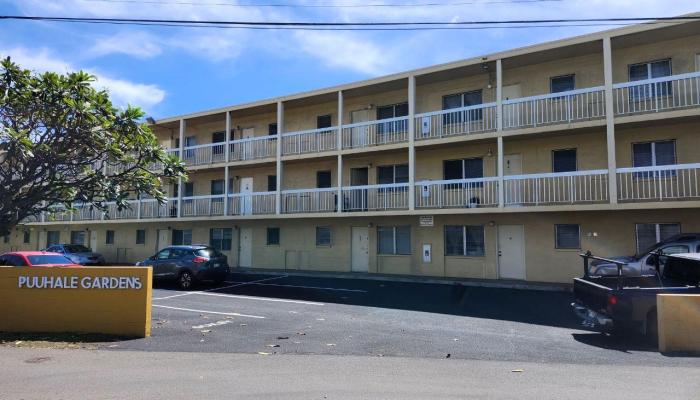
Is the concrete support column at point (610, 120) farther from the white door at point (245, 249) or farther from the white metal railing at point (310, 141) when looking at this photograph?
the white door at point (245, 249)

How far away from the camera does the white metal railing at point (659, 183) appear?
43.7ft

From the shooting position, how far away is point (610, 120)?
14516 millimetres

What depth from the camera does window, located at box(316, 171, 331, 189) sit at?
2167cm

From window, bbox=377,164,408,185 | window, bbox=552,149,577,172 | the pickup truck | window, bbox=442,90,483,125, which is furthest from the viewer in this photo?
window, bbox=377,164,408,185

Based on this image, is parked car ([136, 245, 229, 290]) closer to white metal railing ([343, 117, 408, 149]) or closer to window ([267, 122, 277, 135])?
white metal railing ([343, 117, 408, 149])

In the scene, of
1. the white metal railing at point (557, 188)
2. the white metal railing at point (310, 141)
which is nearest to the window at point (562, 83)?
the white metal railing at point (557, 188)

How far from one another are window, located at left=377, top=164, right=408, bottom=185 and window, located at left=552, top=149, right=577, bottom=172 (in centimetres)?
573

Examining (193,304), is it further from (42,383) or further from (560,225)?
(560,225)

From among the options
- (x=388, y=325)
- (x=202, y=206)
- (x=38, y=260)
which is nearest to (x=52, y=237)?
(x=202, y=206)

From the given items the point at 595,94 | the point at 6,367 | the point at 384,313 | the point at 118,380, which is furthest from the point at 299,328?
the point at 595,94

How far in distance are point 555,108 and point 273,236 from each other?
45.0 ft

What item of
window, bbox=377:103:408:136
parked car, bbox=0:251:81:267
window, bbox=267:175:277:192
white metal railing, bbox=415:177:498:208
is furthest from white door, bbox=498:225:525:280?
parked car, bbox=0:251:81:267

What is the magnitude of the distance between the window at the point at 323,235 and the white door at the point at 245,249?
3.94m

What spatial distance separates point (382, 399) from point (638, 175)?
13.1 metres
